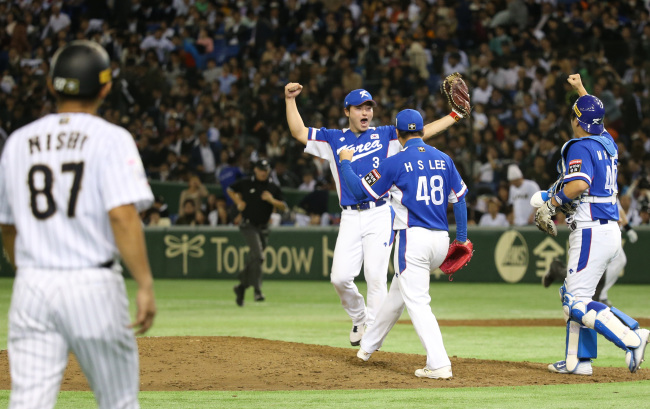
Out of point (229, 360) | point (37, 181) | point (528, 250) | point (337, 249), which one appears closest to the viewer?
point (37, 181)

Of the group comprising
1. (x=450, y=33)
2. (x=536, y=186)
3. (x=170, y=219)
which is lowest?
(x=170, y=219)

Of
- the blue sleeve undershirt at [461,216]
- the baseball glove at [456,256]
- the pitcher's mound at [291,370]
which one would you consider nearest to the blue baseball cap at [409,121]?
the blue sleeve undershirt at [461,216]

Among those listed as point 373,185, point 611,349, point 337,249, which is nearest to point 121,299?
point 373,185

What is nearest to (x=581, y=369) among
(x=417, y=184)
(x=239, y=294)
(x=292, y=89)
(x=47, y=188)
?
(x=417, y=184)

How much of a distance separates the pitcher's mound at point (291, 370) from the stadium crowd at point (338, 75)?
10059 millimetres

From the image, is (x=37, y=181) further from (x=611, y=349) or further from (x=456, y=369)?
(x=611, y=349)

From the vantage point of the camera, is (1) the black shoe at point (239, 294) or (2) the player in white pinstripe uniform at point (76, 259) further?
(1) the black shoe at point (239, 294)

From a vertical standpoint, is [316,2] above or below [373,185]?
above

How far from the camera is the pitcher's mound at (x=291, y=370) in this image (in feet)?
25.4

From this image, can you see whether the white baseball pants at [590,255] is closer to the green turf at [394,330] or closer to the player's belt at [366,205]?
the green turf at [394,330]

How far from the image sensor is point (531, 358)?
32.0ft

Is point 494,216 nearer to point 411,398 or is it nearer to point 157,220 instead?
point 157,220

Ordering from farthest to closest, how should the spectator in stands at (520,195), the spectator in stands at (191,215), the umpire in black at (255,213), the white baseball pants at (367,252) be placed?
the spectator in stands at (191,215) < the spectator in stands at (520,195) < the umpire in black at (255,213) < the white baseball pants at (367,252)

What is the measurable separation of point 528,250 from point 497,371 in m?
10.7
